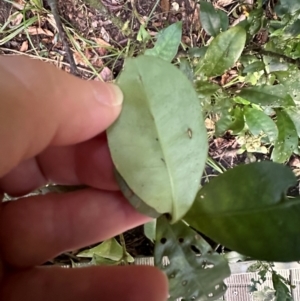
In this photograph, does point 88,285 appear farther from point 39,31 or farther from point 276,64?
point 39,31

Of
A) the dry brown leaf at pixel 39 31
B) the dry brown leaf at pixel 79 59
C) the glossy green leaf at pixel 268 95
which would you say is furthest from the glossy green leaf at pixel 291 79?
the dry brown leaf at pixel 39 31

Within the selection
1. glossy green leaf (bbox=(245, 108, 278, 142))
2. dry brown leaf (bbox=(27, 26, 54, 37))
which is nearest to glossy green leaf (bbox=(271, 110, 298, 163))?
glossy green leaf (bbox=(245, 108, 278, 142))

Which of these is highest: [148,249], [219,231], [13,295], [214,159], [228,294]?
[219,231]

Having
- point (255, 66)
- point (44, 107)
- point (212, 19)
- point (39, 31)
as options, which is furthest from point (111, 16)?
point (44, 107)

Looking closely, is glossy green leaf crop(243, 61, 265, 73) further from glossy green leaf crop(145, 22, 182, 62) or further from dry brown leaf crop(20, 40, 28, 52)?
dry brown leaf crop(20, 40, 28, 52)

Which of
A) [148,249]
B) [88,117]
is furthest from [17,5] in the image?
[88,117]

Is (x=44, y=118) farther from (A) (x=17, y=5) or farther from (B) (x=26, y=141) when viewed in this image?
(A) (x=17, y=5)
